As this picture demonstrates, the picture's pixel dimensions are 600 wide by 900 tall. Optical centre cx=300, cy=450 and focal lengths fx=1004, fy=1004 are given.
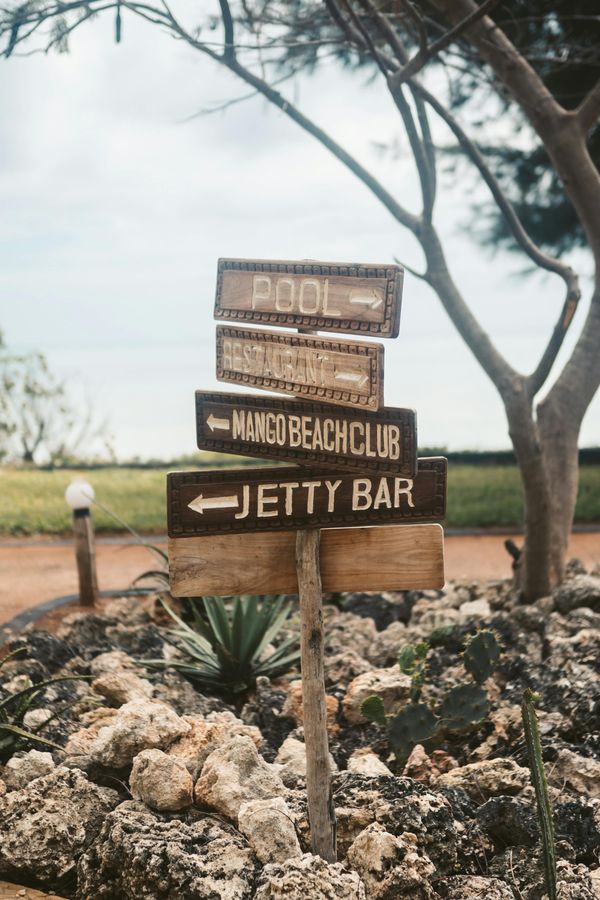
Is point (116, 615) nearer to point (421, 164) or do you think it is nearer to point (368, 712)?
point (368, 712)

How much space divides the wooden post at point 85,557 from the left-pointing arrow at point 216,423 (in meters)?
3.93

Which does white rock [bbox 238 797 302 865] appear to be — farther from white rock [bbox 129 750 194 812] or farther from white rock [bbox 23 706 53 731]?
white rock [bbox 23 706 53 731]

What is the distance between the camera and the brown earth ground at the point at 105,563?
8.22 meters

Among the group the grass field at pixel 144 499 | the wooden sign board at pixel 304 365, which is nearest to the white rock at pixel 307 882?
the wooden sign board at pixel 304 365

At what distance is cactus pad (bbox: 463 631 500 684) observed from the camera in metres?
4.57

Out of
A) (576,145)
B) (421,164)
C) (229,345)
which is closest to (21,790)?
(229,345)

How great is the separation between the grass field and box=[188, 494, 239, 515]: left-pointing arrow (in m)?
7.69

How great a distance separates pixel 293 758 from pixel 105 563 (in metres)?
5.68

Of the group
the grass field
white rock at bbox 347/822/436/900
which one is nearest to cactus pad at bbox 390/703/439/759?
white rock at bbox 347/822/436/900

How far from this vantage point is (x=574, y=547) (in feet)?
33.5

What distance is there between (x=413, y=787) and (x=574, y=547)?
6929 mm

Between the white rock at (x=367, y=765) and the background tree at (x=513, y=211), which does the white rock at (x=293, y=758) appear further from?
the background tree at (x=513, y=211)

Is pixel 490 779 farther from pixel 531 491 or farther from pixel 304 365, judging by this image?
pixel 531 491

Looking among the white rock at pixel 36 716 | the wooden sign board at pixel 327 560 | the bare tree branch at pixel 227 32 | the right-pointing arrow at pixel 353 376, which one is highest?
the bare tree branch at pixel 227 32
